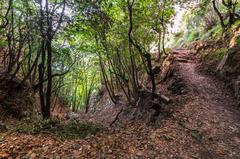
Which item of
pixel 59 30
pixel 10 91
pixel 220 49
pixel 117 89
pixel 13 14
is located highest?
pixel 13 14

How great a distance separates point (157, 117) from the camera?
8391 millimetres

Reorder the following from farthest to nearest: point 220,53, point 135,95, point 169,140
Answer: point 135,95 → point 220,53 → point 169,140

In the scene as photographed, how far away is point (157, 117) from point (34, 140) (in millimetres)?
4540

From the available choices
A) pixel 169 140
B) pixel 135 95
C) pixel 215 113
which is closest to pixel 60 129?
pixel 169 140

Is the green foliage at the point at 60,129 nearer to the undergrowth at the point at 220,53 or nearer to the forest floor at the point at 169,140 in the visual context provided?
the forest floor at the point at 169,140

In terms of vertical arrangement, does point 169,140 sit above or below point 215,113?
below

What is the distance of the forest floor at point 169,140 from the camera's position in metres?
5.38

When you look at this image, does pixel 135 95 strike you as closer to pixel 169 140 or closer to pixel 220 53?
pixel 220 53

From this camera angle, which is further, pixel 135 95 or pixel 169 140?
pixel 135 95

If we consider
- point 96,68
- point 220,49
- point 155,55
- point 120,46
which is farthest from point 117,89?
point 220,49

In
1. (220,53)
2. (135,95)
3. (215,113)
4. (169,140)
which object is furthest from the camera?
(135,95)

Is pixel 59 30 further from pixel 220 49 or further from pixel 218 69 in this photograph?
pixel 220 49

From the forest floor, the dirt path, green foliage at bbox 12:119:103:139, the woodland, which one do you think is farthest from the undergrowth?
green foliage at bbox 12:119:103:139

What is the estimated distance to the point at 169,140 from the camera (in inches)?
246
